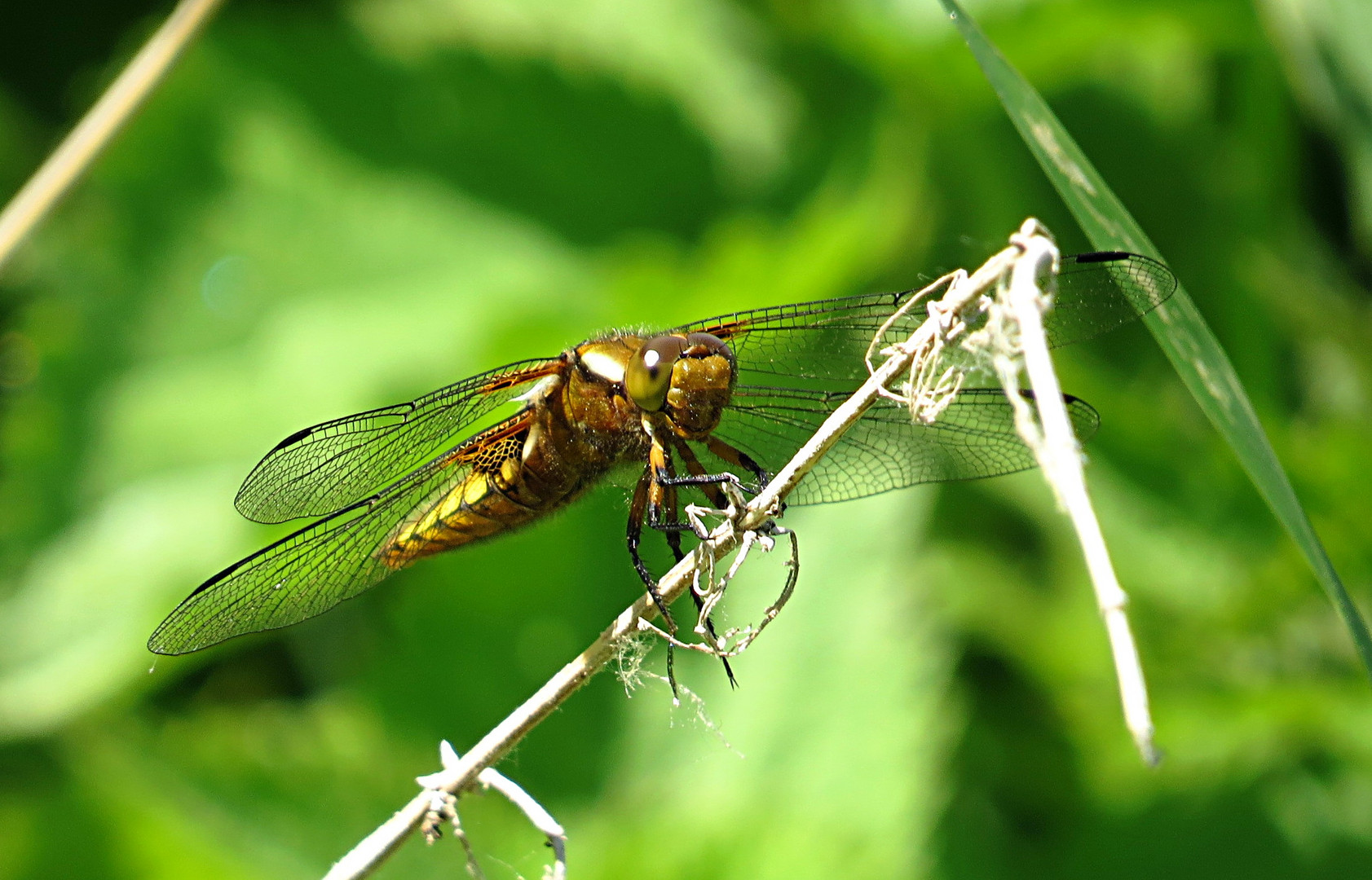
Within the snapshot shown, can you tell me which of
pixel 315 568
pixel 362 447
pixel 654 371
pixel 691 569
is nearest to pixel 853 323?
pixel 654 371

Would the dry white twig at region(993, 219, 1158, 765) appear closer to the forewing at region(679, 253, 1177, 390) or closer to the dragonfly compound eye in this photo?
the forewing at region(679, 253, 1177, 390)

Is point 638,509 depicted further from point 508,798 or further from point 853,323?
point 508,798

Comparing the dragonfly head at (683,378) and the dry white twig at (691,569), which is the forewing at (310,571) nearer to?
the dragonfly head at (683,378)

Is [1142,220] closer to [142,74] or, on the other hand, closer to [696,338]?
[696,338]

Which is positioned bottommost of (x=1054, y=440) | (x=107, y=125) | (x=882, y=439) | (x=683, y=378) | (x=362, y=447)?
(x=882, y=439)

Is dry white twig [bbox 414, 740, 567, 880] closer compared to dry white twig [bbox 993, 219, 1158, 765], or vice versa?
dry white twig [bbox 993, 219, 1158, 765]

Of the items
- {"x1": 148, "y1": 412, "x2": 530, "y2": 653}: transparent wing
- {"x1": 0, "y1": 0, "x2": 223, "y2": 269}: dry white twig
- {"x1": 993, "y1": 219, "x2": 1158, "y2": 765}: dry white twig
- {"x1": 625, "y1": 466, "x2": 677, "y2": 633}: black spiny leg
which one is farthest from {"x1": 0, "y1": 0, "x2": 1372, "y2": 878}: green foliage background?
{"x1": 993, "y1": 219, "x2": 1158, "y2": 765}: dry white twig

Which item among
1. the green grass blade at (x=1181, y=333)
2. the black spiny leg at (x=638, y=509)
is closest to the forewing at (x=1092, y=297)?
the green grass blade at (x=1181, y=333)
